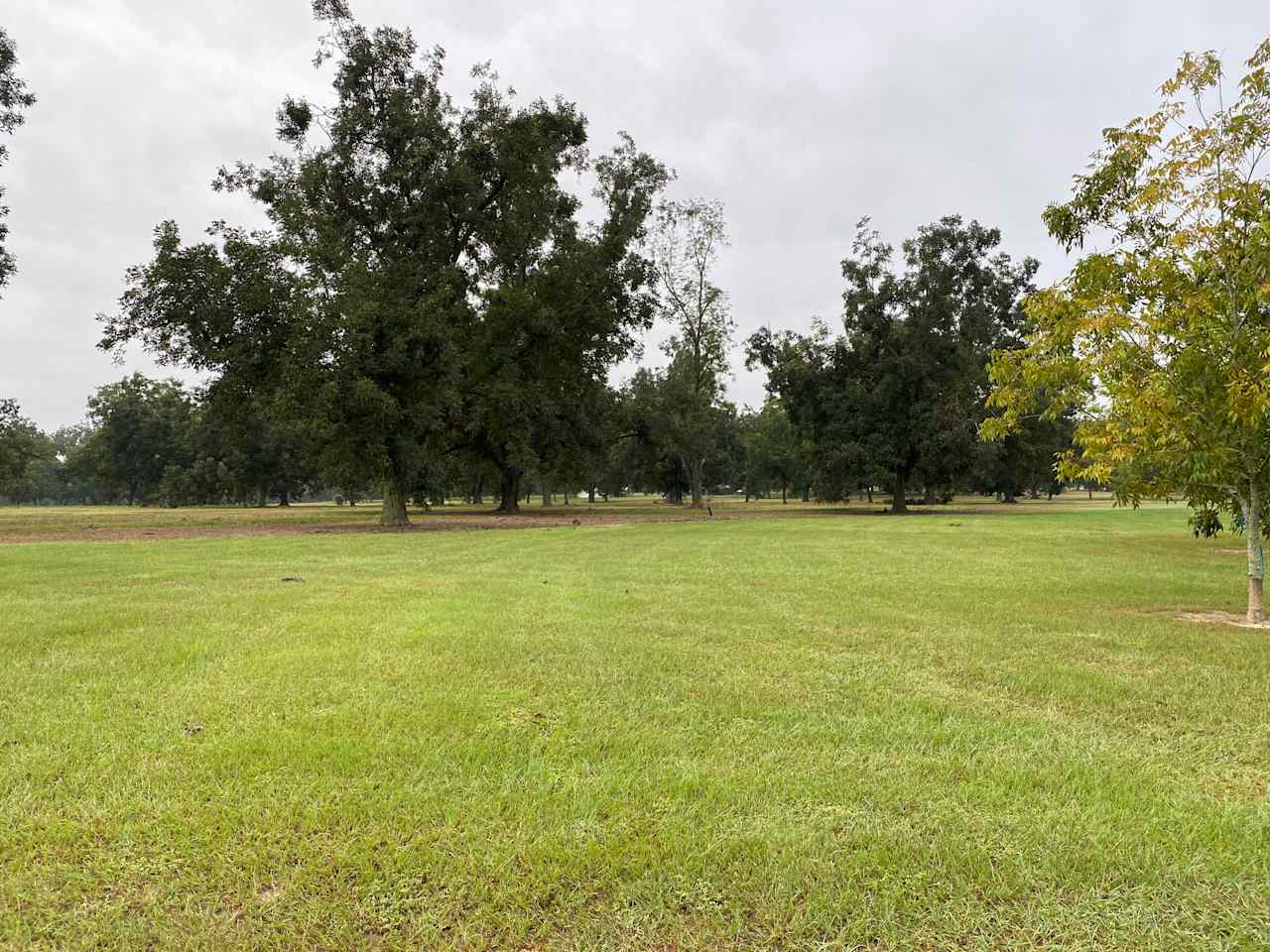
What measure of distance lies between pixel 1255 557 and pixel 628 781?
365 inches

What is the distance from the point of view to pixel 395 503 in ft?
95.5

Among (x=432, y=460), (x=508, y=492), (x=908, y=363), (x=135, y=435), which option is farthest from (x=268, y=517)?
(x=135, y=435)

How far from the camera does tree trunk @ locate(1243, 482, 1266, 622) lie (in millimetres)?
8422

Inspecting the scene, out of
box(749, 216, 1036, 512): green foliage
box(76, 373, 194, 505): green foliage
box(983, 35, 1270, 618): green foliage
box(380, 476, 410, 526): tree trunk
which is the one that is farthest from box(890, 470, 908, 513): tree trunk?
box(76, 373, 194, 505): green foliage

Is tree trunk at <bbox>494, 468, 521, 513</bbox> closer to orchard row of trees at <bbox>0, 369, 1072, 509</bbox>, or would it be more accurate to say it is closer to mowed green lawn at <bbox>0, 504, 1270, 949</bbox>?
orchard row of trees at <bbox>0, 369, 1072, 509</bbox>

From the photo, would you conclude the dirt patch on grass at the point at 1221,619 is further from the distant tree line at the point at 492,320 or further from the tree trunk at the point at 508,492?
the tree trunk at the point at 508,492

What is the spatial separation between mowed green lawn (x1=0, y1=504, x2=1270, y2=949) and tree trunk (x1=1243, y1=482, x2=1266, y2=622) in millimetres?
1255

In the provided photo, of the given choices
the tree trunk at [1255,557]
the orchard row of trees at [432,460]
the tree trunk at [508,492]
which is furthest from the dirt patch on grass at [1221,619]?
Result: the tree trunk at [508,492]

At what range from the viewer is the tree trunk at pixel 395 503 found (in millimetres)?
28922

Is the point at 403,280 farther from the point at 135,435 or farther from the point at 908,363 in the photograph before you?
the point at 135,435

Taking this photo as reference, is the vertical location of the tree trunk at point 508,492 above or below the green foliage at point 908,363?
below

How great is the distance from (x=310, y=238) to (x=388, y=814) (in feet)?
88.9

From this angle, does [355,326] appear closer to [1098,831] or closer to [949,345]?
[1098,831]

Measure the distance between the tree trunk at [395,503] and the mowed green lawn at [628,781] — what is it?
20965mm
